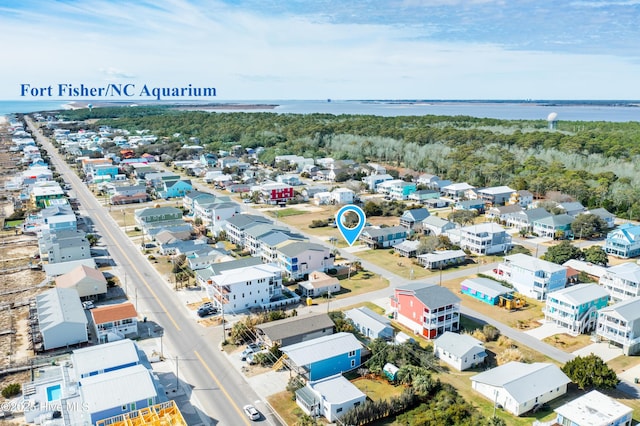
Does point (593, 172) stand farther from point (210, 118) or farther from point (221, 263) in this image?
point (210, 118)

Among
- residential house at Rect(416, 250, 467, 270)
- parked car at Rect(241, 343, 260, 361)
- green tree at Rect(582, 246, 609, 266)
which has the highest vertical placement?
green tree at Rect(582, 246, 609, 266)

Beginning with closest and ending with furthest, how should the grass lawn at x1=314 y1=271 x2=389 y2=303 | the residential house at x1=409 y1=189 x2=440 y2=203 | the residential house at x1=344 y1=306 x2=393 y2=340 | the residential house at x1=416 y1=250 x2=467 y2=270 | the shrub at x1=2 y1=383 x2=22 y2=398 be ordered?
the shrub at x1=2 y1=383 x2=22 y2=398
the residential house at x1=344 y1=306 x2=393 y2=340
the grass lawn at x1=314 y1=271 x2=389 y2=303
the residential house at x1=416 y1=250 x2=467 y2=270
the residential house at x1=409 y1=189 x2=440 y2=203

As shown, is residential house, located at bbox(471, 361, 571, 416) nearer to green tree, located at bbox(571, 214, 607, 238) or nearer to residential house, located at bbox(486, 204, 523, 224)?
green tree, located at bbox(571, 214, 607, 238)

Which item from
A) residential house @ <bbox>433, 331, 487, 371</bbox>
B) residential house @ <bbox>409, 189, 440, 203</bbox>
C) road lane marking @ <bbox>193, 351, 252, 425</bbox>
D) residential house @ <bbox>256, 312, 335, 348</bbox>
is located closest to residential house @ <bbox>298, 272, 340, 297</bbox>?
residential house @ <bbox>256, 312, 335, 348</bbox>

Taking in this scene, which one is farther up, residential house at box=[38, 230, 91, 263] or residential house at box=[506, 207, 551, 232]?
residential house at box=[506, 207, 551, 232]

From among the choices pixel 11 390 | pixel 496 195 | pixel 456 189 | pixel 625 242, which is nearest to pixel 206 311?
pixel 11 390

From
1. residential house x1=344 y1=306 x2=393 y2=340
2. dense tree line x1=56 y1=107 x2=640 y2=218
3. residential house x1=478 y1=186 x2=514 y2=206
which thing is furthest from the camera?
dense tree line x1=56 y1=107 x2=640 y2=218

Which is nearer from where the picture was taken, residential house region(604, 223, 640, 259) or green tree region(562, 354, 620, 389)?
green tree region(562, 354, 620, 389)

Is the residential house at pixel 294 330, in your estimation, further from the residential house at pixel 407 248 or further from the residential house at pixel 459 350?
the residential house at pixel 407 248
